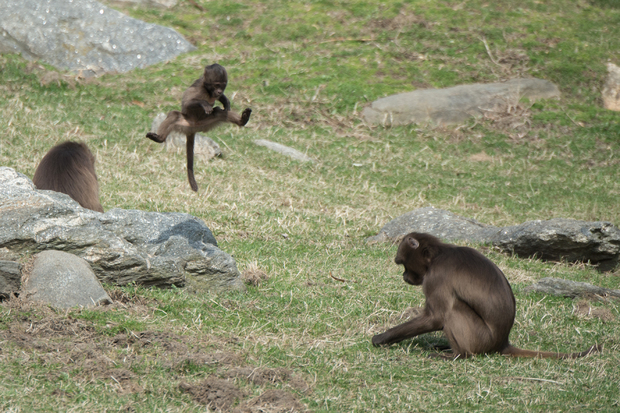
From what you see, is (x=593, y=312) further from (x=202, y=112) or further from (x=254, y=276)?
(x=202, y=112)

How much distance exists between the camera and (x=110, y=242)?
619 cm

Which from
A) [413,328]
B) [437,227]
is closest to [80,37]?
[437,227]

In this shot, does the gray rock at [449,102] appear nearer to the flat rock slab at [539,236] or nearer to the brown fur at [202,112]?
the flat rock slab at [539,236]

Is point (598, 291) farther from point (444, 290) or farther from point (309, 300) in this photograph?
point (309, 300)

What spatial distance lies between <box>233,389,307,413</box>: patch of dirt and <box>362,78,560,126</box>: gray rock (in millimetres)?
10685

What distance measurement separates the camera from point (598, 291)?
7270 millimetres

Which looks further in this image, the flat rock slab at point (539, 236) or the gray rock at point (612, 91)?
the gray rock at point (612, 91)

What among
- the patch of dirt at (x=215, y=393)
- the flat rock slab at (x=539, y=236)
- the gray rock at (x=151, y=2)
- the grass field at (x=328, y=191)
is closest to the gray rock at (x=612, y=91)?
the grass field at (x=328, y=191)

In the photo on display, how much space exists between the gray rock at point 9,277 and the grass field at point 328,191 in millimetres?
171

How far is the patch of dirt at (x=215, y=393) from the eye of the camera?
14.2ft

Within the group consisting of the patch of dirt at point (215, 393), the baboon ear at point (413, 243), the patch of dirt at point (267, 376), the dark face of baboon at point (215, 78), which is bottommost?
the patch of dirt at point (267, 376)

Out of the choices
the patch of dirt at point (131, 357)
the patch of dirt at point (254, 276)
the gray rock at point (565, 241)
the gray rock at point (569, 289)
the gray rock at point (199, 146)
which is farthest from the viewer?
the gray rock at point (199, 146)

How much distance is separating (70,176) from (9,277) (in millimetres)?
2875

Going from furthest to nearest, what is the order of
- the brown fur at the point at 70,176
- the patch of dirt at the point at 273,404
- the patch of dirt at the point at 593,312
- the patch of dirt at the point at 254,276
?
the brown fur at the point at 70,176
the patch of dirt at the point at 254,276
the patch of dirt at the point at 593,312
the patch of dirt at the point at 273,404
